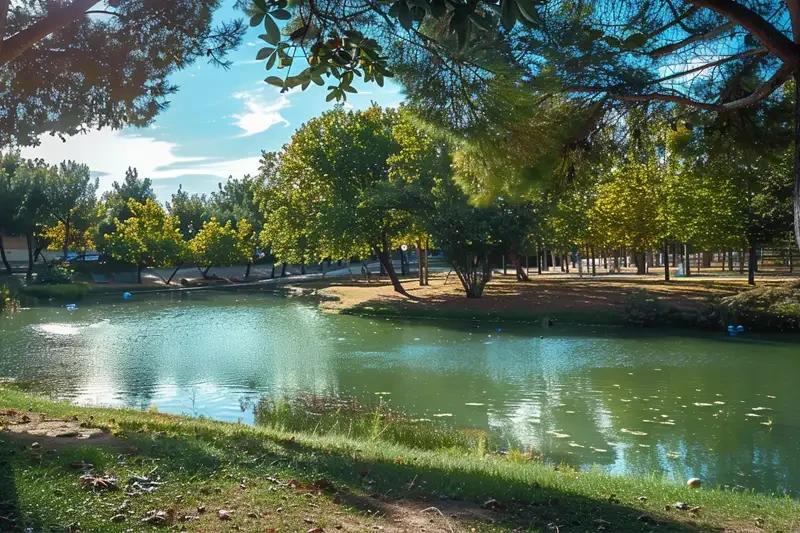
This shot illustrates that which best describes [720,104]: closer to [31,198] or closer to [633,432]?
[633,432]

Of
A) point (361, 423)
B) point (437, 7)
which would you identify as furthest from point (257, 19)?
point (361, 423)

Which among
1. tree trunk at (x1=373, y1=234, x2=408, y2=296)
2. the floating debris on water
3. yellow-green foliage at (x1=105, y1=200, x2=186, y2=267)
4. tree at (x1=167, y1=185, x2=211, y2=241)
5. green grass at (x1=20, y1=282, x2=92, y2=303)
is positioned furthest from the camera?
tree at (x1=167, y1=185, x2=211, y2=241)

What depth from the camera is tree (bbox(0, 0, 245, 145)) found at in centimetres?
789

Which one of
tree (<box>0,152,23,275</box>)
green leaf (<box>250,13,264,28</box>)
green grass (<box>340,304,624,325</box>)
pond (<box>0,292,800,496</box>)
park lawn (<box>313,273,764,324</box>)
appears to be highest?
tree (<box>0,152,23,275</box>)

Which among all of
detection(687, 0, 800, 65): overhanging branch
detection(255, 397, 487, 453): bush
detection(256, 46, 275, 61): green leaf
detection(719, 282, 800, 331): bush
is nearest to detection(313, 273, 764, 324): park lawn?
detection(719, 282, 800, 331): bush

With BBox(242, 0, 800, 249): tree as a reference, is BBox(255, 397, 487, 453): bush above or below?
below

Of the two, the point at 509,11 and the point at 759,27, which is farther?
the point at 759,27

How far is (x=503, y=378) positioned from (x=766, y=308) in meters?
10.9

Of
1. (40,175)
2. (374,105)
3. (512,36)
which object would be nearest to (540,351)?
(512,36)

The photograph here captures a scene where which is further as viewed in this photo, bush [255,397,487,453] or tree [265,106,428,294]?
tree [265,106,428,294]

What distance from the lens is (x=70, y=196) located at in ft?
142

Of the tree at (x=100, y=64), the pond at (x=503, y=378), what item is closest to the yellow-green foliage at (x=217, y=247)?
the pond at (x=503, y=378)

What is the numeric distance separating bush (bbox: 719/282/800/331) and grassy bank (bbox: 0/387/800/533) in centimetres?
1651

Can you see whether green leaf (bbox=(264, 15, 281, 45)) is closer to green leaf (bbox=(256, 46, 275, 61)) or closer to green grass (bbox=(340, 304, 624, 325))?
green leaf (bbox=(256, 46, 275, 61))
